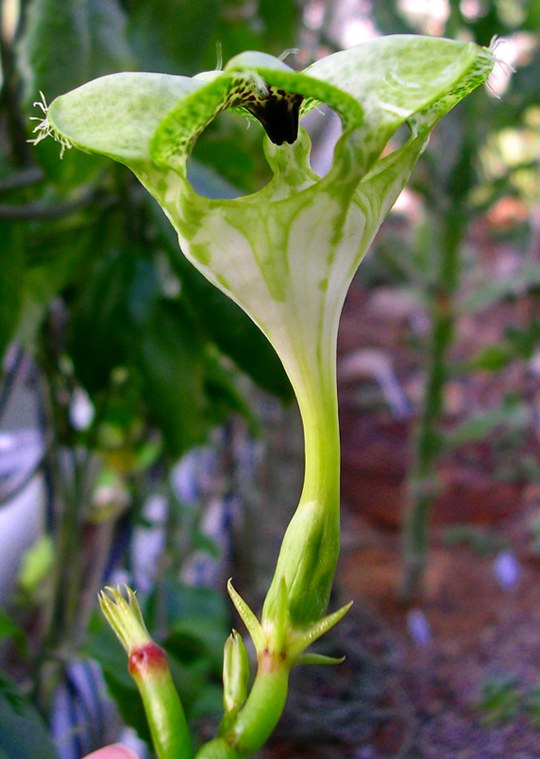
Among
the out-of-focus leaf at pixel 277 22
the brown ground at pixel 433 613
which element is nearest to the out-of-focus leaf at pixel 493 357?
the brown ground at pixel 433 613

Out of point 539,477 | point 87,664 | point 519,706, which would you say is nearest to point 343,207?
point 87,664

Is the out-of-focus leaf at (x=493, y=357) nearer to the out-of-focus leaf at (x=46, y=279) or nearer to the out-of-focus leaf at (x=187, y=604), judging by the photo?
the out-of-focus leaf at (x=187, y=604)

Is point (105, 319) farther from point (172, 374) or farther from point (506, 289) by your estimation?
point (506, 289)

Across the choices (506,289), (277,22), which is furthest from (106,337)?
(506,289)

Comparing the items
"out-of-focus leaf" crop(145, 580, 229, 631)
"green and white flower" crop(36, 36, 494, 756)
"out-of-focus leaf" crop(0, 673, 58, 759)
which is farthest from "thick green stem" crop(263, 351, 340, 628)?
"out-of-focus leaf" crop(145, 580, 229, 631)

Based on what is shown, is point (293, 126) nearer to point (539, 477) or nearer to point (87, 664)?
point (87, 664)

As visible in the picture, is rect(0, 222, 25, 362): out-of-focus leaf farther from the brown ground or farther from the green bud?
the brown ground
